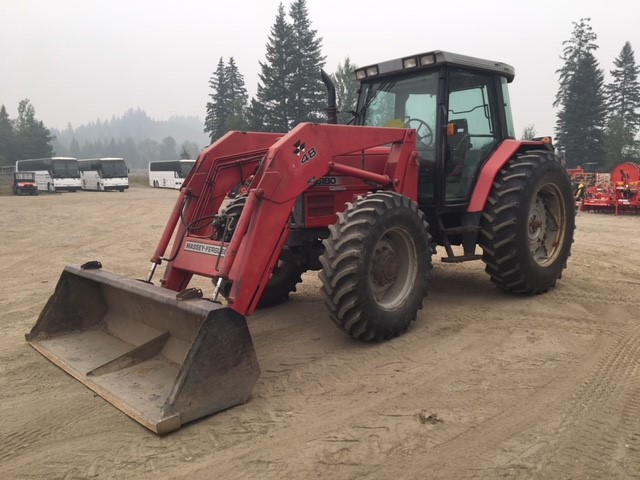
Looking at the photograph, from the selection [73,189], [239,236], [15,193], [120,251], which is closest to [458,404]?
[239,236]

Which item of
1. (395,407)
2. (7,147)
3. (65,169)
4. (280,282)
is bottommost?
(395,407)

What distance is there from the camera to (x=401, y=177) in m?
5.27

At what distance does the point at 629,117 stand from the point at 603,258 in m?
51.7

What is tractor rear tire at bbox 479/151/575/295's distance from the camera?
5.74 metres

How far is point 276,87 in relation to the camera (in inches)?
1841

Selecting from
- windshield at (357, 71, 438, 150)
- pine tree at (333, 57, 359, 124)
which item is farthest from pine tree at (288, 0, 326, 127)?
windshield at (357, 71, 438, 150)

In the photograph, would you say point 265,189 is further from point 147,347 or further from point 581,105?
point 581,105

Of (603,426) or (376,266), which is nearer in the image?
(603,426)

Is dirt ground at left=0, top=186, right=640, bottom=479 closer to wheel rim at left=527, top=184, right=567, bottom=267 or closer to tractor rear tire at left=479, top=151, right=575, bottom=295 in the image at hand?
tractor rear tire at left=479, top=151, right=575, bottom=295

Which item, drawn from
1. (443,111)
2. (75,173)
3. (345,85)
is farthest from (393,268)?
(345,85)

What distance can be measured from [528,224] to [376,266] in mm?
2267

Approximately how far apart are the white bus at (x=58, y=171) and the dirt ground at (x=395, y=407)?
35874mm

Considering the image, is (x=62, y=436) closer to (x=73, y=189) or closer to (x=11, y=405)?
(x=11, y=405)

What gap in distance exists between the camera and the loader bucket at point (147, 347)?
10.8ft
